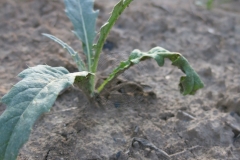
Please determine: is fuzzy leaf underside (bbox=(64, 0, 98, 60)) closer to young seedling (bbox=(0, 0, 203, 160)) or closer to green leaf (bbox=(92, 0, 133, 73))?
young seedling (bbox=(0, 0, 203, 160))

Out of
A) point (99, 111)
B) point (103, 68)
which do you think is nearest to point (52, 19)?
point (103, 68)

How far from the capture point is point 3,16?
2904mm

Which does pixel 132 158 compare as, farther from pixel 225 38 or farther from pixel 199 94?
pixel 225 38

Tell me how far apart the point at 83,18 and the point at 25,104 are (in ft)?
3.02

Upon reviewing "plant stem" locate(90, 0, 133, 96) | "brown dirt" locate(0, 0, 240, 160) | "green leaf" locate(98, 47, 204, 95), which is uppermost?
"plant stem" locate(90, 0, 133, 96)

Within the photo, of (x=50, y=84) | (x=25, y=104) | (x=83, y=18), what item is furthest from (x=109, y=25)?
(x=25, y=104)

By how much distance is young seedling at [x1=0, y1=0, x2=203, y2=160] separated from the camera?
1.39 meters

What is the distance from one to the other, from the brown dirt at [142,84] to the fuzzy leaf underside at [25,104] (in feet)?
1.20

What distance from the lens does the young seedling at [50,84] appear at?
1.39 m

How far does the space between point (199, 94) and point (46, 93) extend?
3.65ft

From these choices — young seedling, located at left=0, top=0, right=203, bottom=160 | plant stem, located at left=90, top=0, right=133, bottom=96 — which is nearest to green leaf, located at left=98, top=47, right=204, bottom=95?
young seedling, located at left=0, top=0, right=203, bottom=160

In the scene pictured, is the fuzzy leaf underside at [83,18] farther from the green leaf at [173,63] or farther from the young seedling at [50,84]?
the green leaf at [173,63]

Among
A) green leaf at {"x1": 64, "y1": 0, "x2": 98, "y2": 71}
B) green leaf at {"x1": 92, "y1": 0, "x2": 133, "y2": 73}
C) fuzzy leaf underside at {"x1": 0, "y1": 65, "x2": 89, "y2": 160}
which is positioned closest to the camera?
fuzzy leaf underside at {"x1": 0, "y1": 65, "x2": 89, "y2": 160}

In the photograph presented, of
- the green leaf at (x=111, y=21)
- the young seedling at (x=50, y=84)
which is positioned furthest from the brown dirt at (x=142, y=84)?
the green leaf at (x=111, y=21)
